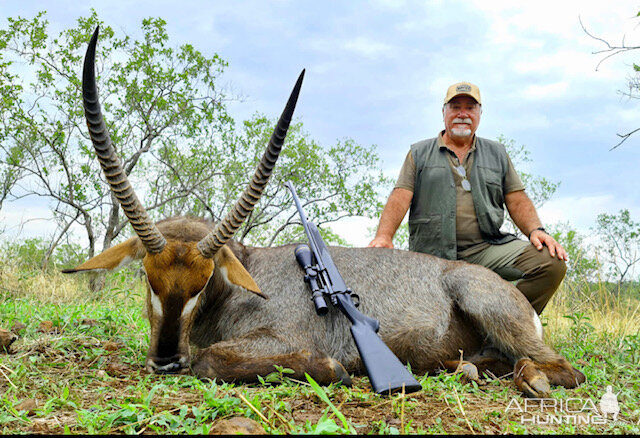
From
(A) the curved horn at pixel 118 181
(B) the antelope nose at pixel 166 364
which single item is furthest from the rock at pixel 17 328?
(A) the curved horn at pixel 118 181

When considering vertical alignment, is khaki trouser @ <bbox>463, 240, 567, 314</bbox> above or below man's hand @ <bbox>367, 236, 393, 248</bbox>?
below

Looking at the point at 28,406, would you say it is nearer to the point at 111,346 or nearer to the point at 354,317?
the point at 111,346

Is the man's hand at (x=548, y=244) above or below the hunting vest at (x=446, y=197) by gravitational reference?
below

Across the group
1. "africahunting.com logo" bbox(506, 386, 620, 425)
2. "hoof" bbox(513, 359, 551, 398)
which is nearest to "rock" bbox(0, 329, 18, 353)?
"africahunting.com logo" bbox(506, 386, 620, 425)

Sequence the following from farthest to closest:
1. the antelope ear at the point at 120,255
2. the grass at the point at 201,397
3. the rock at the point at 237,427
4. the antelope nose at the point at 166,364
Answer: the antelope ear at the point at 120,255, the antelope nose at the point at 166,364, the grass at the point at 201,397, the rock at the point at 237,427

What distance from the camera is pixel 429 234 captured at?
273 inches

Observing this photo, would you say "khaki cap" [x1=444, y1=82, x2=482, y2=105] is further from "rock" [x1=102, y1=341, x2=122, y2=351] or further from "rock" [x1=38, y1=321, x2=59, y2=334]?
"rock" [x1=38, y1=321, x2=59, y2=334]

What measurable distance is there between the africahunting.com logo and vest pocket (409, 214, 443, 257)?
309 cm

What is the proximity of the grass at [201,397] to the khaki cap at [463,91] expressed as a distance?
3450 mm

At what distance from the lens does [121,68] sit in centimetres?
1889

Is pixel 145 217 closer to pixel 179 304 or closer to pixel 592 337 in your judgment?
pixel 179 304

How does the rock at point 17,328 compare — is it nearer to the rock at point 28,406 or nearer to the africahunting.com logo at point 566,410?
the rock at point 28,406

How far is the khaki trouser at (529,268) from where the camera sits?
19.7 feet

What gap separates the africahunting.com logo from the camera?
330cm
